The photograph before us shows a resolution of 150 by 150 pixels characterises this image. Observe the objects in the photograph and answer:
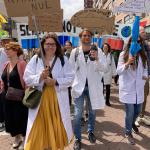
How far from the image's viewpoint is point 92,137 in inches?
198

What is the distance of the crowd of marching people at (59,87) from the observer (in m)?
3.98

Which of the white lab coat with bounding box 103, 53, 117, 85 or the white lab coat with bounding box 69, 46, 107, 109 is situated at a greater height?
the white lab coat with bounding box 69, 46, 107, 109

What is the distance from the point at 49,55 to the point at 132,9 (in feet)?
→ 6.19

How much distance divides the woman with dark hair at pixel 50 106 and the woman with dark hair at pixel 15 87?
0.69m

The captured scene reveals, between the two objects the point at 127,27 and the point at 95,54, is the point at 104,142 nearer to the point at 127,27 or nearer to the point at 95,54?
the point at 95,54

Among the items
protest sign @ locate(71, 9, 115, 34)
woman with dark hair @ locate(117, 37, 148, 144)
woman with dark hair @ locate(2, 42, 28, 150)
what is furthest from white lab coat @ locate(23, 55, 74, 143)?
protest sign @ locate(71, 9, 115, 34)

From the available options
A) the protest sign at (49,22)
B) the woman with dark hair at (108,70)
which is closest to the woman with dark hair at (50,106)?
the protest sign at (49,22)

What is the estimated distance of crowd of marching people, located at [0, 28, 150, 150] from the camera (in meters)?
3.98

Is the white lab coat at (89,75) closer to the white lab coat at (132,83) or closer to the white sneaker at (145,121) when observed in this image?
the white lab coat at (132,83)

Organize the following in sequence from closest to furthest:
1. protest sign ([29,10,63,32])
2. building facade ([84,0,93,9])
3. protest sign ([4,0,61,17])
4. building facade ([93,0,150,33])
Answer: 1. protest sign ([4,0,61,17])
2. protest sign ([29,10,63,32])
3. building facade ([93,0,150,33])
4. building facade ([84,0,93,9])

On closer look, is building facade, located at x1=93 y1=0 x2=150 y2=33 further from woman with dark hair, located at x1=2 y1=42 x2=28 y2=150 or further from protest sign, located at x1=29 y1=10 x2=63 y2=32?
woman with dark hair, located at x1=2 y1=42 x2=28 y2=150

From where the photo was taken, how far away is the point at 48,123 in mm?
3996

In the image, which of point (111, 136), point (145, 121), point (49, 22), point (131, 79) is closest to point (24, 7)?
point (49, 22)

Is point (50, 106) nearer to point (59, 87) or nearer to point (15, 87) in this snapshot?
point (59, 87)
